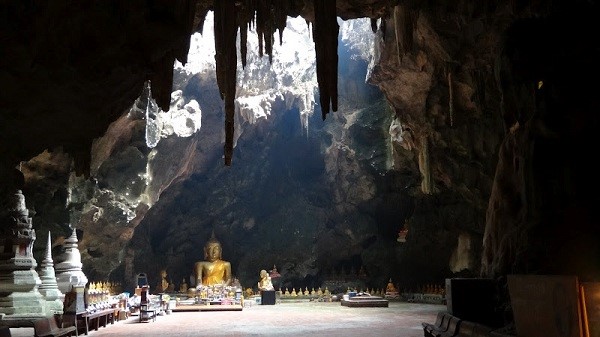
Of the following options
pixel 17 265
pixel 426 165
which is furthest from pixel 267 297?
pixel 17 265

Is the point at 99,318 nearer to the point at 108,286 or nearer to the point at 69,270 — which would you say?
the point at 69,270

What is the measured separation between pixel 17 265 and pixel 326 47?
25.5 ft

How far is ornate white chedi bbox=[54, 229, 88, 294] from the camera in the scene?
14.0 metres

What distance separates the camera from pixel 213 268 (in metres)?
27.2

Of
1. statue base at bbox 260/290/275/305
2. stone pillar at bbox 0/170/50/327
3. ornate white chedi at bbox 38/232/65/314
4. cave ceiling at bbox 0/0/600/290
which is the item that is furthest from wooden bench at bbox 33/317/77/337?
statue base at bbox 260/290/275/305

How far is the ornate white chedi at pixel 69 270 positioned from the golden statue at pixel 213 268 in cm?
1241

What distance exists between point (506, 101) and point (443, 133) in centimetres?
912

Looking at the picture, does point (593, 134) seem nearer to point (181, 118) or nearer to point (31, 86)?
point (31, 86)

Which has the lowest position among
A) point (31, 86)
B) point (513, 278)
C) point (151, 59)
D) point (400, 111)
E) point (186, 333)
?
point (186, 333)

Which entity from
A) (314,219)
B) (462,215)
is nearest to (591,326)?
(462,215)

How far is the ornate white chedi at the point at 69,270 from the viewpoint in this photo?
550 inches

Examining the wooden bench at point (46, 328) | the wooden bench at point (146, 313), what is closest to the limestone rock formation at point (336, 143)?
the wooden bench at point (46, 328)

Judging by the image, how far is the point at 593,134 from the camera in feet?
23.5

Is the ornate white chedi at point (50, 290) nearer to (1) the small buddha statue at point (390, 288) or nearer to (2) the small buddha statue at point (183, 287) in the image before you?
(2) the small buddha statue at point (183, 287)
